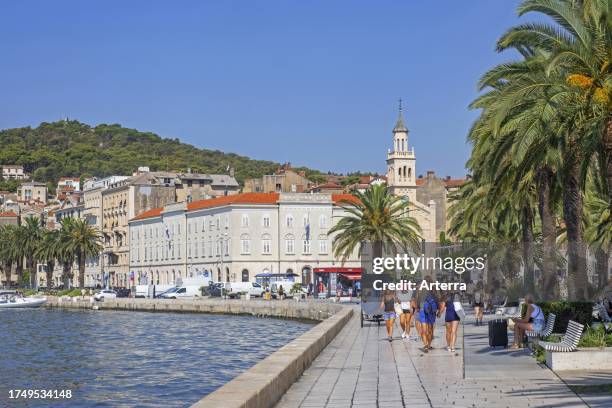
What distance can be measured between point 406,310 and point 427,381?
1425 cm

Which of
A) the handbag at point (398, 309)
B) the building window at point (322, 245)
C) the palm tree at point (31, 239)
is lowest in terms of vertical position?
the handbag at point (398, 309)

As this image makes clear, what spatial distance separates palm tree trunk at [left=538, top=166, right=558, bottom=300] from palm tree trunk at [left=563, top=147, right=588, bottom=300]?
253cm

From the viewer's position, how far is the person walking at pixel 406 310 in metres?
33.8

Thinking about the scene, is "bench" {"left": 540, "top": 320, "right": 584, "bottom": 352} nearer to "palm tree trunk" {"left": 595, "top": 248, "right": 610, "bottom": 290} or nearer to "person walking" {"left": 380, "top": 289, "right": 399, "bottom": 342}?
"person walking" {"left": 380, "top": 289, "right": 399, "bottom": 342}

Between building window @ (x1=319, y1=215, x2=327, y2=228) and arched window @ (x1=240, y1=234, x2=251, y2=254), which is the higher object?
building window @ (x1=319, y1=215, x2=327, y2=228)

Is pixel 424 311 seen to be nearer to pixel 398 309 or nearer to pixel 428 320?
pixel 428 320

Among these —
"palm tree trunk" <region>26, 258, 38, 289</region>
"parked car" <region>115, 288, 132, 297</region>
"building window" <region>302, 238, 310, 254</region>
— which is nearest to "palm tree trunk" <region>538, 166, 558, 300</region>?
"building window" <region>302, 238, 310, 254</region>

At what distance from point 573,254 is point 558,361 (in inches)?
→ 394

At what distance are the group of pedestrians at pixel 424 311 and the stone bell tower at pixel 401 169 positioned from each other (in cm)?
10440

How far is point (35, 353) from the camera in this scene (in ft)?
158

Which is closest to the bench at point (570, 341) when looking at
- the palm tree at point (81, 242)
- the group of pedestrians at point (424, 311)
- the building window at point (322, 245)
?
the group of pedestrians at point (424, 311)

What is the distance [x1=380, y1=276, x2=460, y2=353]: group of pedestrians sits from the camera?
90.3 ft

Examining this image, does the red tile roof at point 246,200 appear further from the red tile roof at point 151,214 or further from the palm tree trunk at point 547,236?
the palm tree trunk at point 547,236

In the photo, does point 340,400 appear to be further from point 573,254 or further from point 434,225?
point 434,225
